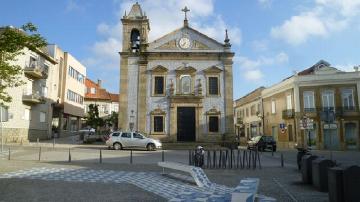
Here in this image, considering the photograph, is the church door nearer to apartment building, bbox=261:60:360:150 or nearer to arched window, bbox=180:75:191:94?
arched window, bbox=180:75:191:94

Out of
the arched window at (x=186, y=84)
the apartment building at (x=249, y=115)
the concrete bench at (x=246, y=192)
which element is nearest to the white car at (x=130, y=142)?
the arched window at (x=186, y=84)

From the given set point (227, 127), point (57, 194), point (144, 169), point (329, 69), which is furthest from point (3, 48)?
point (329, 69)

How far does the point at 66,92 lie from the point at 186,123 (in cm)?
2030

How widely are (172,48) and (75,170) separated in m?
22.9

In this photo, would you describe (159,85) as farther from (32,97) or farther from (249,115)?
(249,115)

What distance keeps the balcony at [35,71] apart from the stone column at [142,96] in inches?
432

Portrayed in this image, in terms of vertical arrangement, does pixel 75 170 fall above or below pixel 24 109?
below

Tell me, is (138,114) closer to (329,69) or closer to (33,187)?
(329,69)

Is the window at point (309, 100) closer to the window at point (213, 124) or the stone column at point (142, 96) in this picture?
the window at point (213, 124)

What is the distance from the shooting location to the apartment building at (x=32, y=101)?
34281mm

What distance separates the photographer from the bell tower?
3641cm

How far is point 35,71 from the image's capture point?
36.3m

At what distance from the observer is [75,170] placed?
14.9 meters

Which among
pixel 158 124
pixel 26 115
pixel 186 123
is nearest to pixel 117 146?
pixel 158 124
